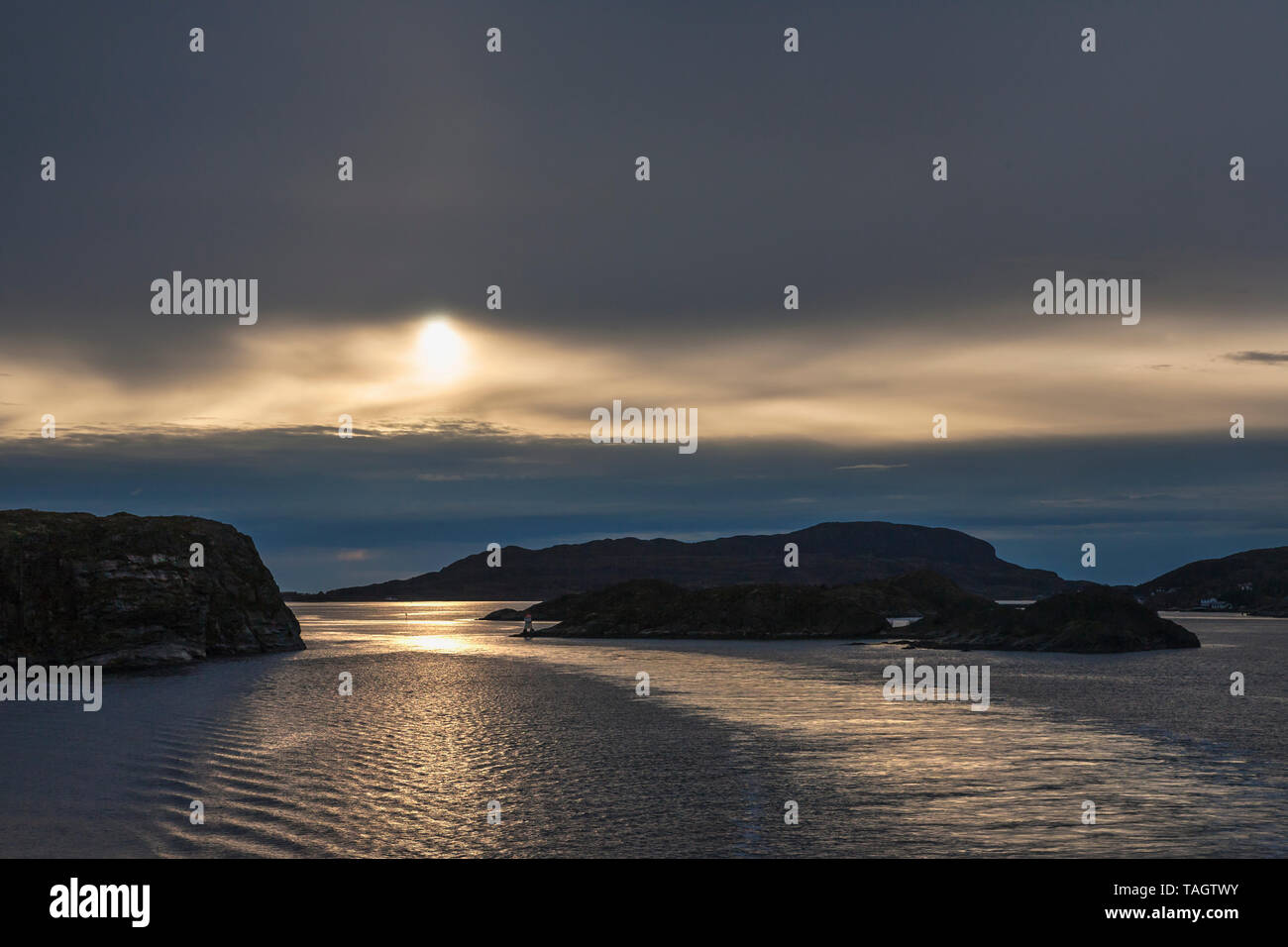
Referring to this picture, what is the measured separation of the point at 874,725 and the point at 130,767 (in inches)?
1139

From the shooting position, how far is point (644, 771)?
3186cm

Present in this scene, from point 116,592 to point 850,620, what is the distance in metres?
105

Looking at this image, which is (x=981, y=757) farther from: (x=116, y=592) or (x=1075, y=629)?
(x=1075, y=629)

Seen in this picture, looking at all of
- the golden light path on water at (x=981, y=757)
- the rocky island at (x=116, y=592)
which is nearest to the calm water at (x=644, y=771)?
the golden light path on water at (x=981, y=757)

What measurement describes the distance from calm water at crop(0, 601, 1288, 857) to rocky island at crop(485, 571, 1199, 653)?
47825mm

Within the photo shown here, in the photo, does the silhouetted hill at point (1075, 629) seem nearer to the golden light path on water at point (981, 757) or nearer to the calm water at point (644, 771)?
the golden light path on water at point (981, 757)

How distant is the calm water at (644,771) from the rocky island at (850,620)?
47.8 meters

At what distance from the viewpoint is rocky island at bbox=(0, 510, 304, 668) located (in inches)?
3275

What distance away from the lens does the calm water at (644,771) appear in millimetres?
22266

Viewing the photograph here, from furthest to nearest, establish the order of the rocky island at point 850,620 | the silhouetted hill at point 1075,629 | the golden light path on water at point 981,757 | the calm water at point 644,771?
the rocky island at point 850,620, the silhouetted hill at point 1075,629, the golden light path on water at point 981,757, the calm water at point 644,771

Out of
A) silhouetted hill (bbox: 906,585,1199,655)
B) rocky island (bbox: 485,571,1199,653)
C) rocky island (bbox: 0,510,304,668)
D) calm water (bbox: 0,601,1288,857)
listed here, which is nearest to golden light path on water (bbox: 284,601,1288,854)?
calm water (bbox: 0,601,1288,857)

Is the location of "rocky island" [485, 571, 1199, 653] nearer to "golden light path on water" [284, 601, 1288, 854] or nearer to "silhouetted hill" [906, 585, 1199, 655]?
"silhouetted hill" [906, 585, 1199, 655]
